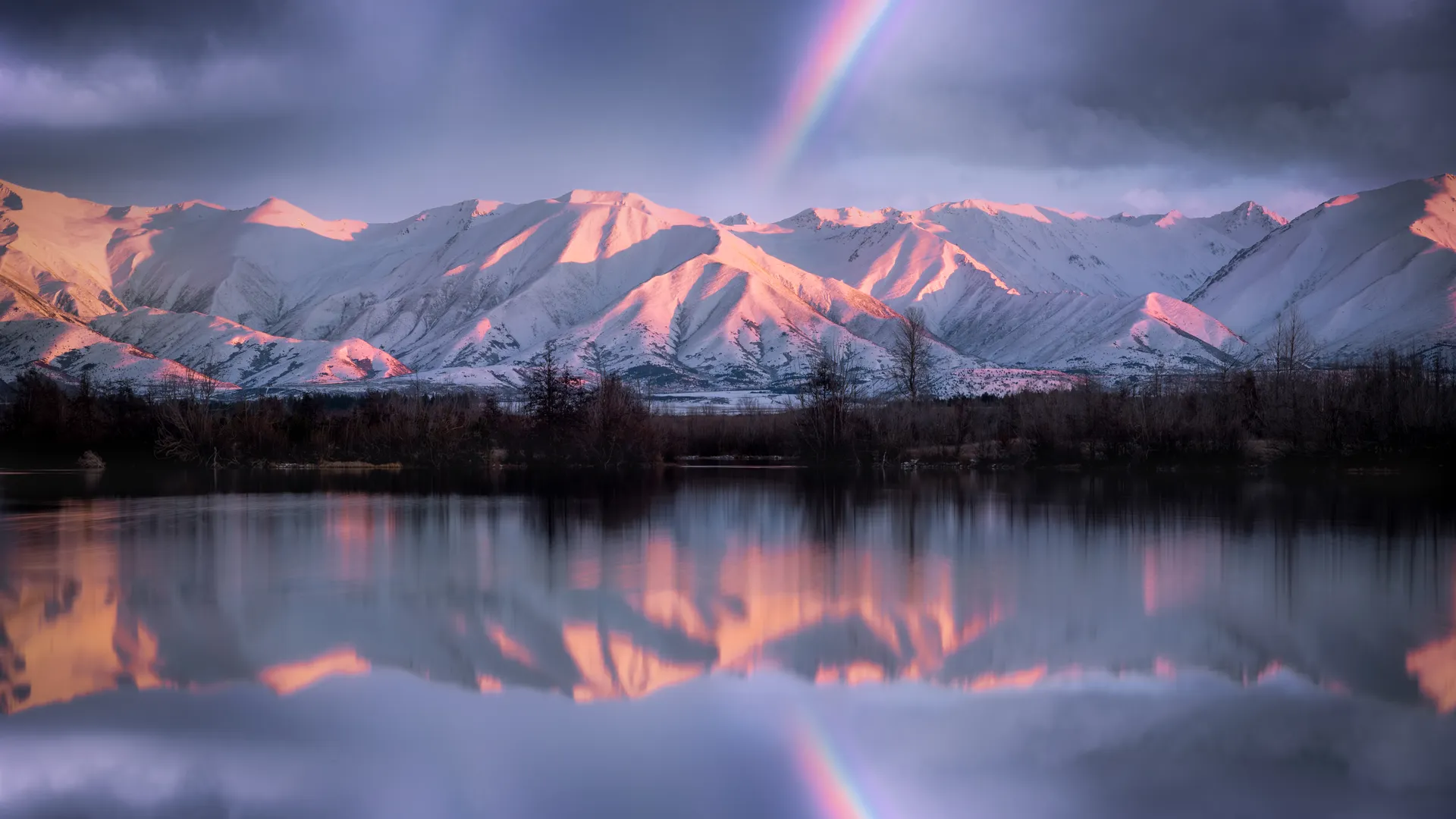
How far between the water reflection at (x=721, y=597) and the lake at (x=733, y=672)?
102 mm

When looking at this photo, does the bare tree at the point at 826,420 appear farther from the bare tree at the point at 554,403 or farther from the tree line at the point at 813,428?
the bare tree at the point at 554,403

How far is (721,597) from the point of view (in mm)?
19391

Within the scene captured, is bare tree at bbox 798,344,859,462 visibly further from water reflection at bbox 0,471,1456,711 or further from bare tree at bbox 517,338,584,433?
water reflection at bbox 0,471,1456,711

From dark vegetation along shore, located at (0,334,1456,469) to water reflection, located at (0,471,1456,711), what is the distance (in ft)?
64.5

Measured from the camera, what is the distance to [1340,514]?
31.6 metres

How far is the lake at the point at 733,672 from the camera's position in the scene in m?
10.3

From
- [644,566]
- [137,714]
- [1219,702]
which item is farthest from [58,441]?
[1219,702]

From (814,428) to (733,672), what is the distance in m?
53.3

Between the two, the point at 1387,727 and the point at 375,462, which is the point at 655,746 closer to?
the point at 1387,727

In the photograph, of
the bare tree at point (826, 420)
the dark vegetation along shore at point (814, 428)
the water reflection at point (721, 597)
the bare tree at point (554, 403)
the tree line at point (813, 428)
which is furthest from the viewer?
the bare tree at point (554, 403)

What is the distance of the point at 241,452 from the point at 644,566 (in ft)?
168

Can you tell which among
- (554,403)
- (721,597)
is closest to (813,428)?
(554,403)

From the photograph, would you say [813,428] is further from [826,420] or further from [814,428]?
[826,420]

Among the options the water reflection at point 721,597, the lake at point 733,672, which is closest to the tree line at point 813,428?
the water reflection at point 721,597
